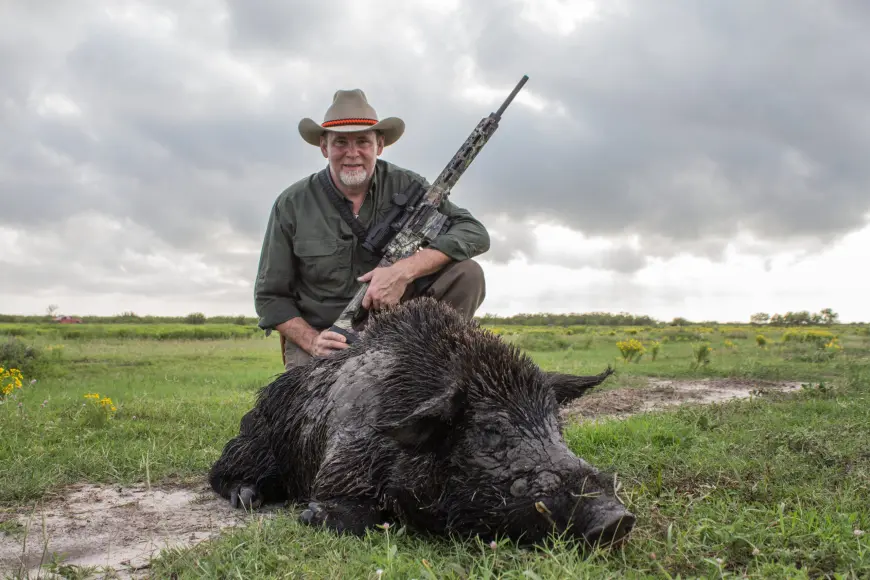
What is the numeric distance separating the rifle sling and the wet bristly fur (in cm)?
187

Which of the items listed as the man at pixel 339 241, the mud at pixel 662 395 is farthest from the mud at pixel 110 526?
the mud at pixel 662 395

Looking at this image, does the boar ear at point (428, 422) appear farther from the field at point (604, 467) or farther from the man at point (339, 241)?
the man at point (339, 241)

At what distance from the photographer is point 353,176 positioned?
564cm

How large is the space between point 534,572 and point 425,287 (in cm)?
346

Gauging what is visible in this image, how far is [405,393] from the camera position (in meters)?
3.30

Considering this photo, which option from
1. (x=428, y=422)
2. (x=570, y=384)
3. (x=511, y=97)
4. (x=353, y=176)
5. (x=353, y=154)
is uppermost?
(x=511, y=97)

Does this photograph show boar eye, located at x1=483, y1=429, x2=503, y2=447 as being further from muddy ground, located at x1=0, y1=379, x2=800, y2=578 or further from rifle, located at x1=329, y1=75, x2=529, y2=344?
rifle, located at x1=329, y1=75, x2=529, y2=344

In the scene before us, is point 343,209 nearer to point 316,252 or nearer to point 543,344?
point 316,252

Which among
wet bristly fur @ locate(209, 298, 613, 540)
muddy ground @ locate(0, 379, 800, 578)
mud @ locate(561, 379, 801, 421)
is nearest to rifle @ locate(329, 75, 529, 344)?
wet bristly fur @ locate(209, 298, 613, 540)

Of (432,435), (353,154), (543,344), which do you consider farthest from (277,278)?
(543,344)

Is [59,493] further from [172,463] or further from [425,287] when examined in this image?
[425,287]

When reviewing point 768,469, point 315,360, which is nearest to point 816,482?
point 768,469

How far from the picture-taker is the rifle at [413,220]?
212 inches

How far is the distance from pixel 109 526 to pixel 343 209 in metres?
3.10
